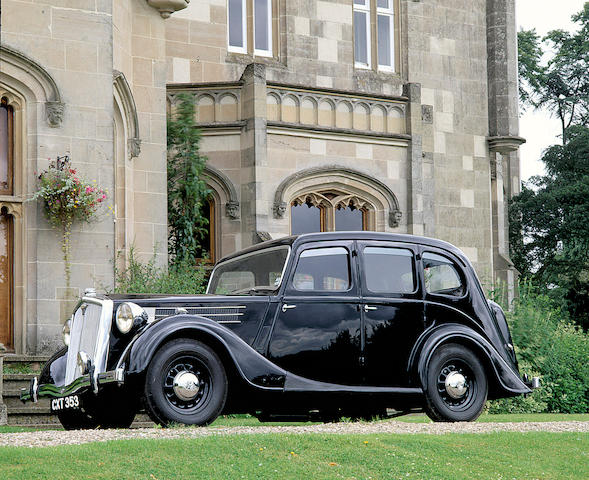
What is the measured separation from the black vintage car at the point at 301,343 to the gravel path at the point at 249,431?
0.37m

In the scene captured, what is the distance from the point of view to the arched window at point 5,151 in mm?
15172

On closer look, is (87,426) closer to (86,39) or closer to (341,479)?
(341,479)

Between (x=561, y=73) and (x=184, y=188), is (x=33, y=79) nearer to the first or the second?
(x=184, y=188)

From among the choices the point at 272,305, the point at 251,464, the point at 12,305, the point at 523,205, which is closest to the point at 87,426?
the point at 272,305

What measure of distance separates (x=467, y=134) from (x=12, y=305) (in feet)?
42.0

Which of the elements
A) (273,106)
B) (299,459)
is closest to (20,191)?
(273,106)

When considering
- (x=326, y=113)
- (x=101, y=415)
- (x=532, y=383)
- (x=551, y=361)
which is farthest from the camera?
(x=326, y=113)

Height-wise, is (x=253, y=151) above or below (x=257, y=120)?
below

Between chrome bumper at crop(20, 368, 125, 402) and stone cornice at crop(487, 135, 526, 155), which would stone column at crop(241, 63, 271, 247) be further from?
chrome bumper at crop(20, 368, 125, 402)

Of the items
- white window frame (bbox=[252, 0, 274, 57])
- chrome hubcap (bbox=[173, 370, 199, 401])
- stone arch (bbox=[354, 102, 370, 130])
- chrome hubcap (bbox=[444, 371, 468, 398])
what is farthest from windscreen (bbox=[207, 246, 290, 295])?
white window frame (bbox=[252, 0, 274, 57])

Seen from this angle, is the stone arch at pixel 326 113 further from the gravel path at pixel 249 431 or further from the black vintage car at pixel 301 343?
the gravel path at pixel 249 431

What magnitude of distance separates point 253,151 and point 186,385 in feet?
35.5

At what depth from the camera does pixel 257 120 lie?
64.2 ft

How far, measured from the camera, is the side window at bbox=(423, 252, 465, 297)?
10.9 metres
